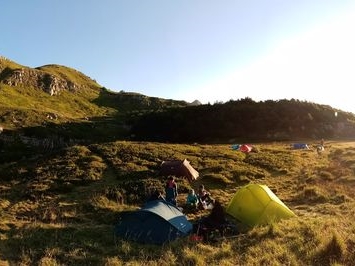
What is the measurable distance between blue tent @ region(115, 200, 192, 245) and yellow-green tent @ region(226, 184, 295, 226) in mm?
4081

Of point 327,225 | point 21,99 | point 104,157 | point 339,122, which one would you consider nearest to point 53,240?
point 327,225

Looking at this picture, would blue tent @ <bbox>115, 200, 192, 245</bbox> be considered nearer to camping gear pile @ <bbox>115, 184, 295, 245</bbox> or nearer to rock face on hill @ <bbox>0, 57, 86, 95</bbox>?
camping gear pile @ <bbox>115, 184, 295, 245</bbox>

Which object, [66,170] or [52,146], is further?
[52,146]

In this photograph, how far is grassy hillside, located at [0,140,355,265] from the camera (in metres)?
17.0

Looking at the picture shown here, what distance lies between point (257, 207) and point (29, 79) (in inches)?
4809

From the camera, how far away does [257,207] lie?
24.5m

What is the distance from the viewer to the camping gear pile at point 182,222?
2075cm

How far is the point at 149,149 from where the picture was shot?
47.0m

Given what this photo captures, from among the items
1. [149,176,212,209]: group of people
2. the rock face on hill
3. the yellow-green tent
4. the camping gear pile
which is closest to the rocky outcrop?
the rock face on hill

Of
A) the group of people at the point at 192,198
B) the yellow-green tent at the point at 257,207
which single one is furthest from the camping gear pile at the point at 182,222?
the group of people at the point at 192,198

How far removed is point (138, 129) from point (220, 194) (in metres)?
59.4

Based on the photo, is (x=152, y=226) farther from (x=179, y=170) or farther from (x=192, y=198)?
(x=179, y=170)

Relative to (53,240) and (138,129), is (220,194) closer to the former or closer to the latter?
(53,240)

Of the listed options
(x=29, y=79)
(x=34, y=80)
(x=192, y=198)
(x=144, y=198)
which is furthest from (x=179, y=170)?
(x=34, y=80)
